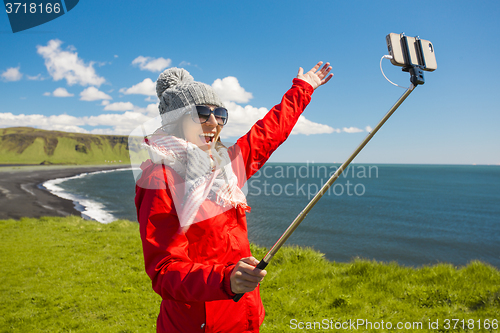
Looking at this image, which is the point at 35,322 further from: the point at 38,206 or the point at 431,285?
the point at 38,206

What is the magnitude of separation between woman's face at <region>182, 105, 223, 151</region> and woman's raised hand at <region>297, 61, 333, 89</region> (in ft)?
3.19

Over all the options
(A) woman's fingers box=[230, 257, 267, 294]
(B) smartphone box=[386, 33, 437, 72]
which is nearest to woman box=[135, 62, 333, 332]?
(A) woman's fingers box=[230, 257, 267, 294]

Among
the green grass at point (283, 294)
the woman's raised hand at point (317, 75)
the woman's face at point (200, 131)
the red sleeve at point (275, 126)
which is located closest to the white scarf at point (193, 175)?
the woman's face at point (200, 131)

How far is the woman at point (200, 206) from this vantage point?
1.40 m

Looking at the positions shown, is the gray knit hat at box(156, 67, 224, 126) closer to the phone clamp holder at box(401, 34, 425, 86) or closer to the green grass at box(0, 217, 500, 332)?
the phone clamp holder at box(401, 34, 425, 86)

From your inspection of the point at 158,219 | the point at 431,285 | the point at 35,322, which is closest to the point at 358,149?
the point at 158,219

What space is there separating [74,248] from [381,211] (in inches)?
1916

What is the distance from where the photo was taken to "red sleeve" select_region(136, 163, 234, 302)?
1.37 metres

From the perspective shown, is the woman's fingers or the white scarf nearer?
the woman's fingers

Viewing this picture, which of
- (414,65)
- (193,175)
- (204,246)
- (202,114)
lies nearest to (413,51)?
(414,65)

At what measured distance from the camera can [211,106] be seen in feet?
7.07

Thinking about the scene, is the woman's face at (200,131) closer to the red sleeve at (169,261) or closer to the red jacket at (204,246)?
the red jacket at (204,246)

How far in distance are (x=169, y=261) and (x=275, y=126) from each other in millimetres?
1482

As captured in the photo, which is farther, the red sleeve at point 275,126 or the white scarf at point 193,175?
the red sleeve at point 275,126
